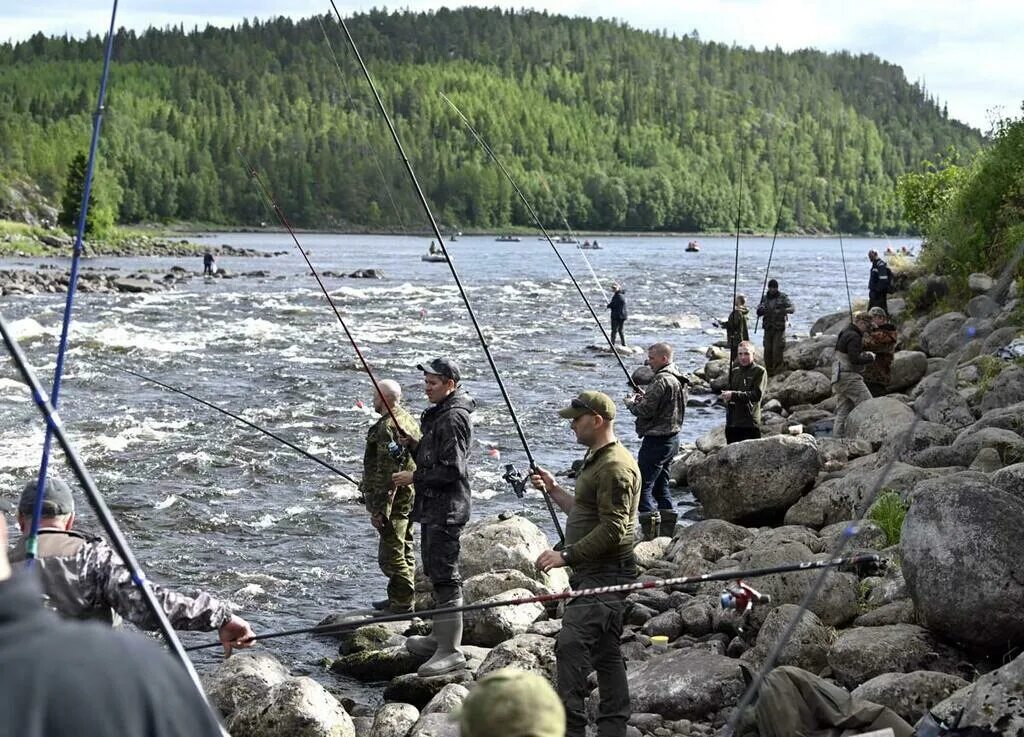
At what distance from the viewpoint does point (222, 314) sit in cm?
3775

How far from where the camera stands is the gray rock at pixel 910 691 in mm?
6574

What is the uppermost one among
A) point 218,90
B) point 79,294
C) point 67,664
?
point 218,90

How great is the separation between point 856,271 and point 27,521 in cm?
6381

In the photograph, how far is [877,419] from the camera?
14938 millimetres

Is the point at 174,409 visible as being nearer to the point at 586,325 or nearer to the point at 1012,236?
the point at 1012,236

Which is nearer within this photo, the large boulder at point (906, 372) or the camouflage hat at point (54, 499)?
the camouflage hat at point (54, 499)

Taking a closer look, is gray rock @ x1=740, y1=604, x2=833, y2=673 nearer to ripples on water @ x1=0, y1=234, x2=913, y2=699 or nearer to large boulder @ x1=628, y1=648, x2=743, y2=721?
large boulder @ x1=628, y1=648, x2=743, y2=721

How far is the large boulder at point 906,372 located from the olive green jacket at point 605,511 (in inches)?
495

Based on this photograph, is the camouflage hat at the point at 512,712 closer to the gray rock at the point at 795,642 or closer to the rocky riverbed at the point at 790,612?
the rocky riverbed at the point at 790,612

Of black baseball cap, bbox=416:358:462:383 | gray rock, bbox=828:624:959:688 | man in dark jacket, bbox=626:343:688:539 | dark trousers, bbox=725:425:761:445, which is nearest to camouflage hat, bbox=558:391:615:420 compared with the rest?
black baseball cap, bbox=416:358:462:383

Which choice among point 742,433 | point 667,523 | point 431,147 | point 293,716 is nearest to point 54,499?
point 293,716

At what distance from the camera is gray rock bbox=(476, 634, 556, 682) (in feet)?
27.0

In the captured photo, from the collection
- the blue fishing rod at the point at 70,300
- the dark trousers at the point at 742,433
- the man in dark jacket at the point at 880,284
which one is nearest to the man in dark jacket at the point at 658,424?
the dark trousers at the point at 742,433

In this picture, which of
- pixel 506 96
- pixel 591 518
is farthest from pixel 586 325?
pixel 506 96
